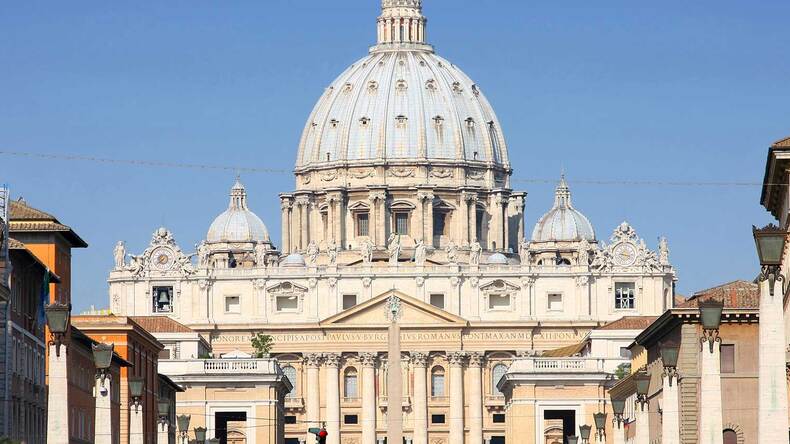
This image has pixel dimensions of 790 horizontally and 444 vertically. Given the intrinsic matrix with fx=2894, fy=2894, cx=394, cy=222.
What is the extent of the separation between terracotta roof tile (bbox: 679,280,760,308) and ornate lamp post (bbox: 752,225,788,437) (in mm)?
36462

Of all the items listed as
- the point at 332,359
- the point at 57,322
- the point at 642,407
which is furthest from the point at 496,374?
the point at 57,322

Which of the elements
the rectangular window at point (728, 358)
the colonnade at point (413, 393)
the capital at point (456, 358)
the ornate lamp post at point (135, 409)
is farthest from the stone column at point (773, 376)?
the capital at point (456, 358)

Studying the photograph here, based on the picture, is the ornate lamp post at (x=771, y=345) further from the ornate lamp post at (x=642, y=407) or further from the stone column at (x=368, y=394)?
the stone column at (x=368, y=394)

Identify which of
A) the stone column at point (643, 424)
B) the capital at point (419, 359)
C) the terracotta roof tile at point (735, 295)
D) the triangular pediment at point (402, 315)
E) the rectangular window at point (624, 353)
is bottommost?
the stone column at point (643, 424)

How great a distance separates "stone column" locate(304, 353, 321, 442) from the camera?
643 ft

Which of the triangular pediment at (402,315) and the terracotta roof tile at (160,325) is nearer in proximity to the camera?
the terracotta roof tile at (160,325)

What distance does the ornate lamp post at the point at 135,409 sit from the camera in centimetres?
6694

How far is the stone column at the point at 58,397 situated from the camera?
49.8m

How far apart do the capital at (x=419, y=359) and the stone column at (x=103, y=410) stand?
138583mm

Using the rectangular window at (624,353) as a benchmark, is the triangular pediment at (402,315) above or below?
above

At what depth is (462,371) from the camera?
19788cm

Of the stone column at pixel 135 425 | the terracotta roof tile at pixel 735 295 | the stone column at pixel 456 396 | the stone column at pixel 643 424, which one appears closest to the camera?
the stone column at pixel 643 424

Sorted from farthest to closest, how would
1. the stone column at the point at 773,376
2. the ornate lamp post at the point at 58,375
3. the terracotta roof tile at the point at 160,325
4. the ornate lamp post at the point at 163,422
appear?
the terracotta roof tile at the point at 160,325 < the ornate lamp post at the point at 163,422 < the ornate lamp post at the point at 58,375 < the stone column at the point at 773,376

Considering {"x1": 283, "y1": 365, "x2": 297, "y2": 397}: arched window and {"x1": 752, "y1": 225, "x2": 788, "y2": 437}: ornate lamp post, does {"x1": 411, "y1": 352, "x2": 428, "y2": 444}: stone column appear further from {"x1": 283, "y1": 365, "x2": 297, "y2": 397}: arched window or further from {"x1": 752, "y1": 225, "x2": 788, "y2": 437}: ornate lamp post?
{"x1": 752, "y1": 225, "x2": 788, "y2": 437}: ornate lamp post
